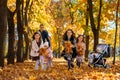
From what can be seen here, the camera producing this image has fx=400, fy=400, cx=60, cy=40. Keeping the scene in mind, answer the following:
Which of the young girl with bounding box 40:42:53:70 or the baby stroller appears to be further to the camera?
the baby stroller

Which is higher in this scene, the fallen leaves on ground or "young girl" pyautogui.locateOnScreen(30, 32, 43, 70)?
"young girl" pyautogui.locateOnScreen(30, 32, 43, 70)

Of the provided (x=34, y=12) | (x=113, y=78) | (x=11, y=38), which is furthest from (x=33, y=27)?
(x=113, y=78)

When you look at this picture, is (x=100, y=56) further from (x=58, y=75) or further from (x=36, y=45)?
(x=58, y=75)

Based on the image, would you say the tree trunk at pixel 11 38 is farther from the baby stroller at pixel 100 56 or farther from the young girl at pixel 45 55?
the young girl at pixel 45 55

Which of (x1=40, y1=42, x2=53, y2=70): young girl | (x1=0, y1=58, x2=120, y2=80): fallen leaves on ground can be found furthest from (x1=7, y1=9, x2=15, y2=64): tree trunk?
(x1=0, y1=58, x2=120, y2=80): fallen leaves on ground

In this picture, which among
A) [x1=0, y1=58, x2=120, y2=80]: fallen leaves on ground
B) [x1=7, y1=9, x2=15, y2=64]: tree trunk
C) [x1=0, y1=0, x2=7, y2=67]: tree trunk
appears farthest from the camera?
[x1=7, y1=9, x2=15, y2=64]: tree trunk

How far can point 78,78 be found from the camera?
12.0 meters

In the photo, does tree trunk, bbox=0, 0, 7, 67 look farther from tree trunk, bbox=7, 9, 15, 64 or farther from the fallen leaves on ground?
tree trunk, bbox=7, 9, 15, 64

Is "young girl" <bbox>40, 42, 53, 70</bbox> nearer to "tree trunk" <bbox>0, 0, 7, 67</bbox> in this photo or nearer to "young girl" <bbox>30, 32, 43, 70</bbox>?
"young girl" <bbox>30, 32, 43, 70</bbox>

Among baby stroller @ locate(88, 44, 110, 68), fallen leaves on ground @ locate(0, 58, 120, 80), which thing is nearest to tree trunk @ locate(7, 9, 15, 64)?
baby stroller @ locate(88, 44, 110, 68)

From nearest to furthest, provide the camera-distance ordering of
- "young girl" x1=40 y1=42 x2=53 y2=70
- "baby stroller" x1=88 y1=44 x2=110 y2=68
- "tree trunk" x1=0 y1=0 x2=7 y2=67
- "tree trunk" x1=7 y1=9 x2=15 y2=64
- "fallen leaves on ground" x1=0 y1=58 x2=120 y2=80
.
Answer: "fallen leaves on ground" x1=0 y1=58 x2=120 y2=80, "young girl" x1=40 y1=42 x2=53 y2=70, "tree trunk" x1=0 y1=0 x2=7 y2=67, "baby stroller" x1=88 y1=44 x2=110 y2=68, "tree trunk" x1=7 y1=9 x2=15 y2=64

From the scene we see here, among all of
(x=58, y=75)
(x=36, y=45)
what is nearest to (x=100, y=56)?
(x=36, y=45)

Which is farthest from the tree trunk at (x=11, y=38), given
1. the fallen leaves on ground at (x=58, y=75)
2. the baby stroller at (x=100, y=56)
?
the fallen leaves on ground at (x=58, y=75)

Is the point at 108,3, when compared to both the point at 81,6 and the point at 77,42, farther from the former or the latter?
the point at 77,42
